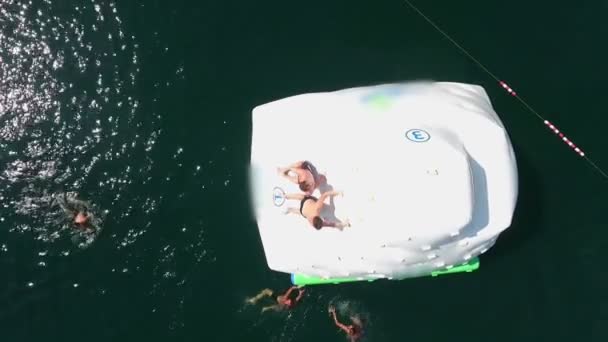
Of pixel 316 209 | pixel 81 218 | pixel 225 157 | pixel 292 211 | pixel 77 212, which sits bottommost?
pixel 316 209

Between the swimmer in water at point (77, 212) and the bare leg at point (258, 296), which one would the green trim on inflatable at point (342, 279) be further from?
the swimmer in water at point (77, 212)

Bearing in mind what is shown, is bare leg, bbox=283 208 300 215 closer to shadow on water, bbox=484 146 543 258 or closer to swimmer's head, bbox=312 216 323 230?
swimmer's head, bbox=312 216 323 230

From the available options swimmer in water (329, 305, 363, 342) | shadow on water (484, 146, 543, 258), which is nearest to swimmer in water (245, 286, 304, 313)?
swimmer in water (329, 305, 363, 342)

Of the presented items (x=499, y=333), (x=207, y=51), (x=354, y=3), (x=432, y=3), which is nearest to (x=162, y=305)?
(x=207, y=51)

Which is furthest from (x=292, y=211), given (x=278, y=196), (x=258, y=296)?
(x=258, y=296)

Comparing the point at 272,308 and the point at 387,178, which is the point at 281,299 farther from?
the point at 387,178

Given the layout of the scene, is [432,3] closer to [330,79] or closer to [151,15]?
[330,79]
